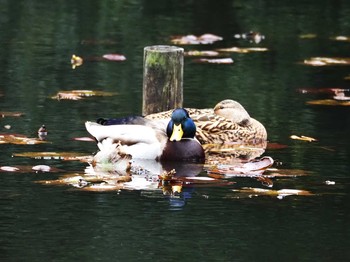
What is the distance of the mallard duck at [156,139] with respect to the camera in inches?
466

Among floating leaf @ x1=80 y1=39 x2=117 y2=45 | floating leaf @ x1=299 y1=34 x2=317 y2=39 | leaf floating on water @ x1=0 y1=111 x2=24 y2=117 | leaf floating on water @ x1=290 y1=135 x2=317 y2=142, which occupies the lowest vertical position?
leaf floating on water @ x1=290 y1=135 x2=317 y2=142

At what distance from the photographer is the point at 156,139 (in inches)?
470

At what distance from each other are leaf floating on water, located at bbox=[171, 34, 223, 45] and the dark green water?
0.56 feet

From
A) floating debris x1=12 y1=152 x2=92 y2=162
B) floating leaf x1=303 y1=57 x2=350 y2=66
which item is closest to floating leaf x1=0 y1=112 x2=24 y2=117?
floating debris x1=12 y1=152 x2=92 y2=162

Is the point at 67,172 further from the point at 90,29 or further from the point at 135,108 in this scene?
the point at 90,29

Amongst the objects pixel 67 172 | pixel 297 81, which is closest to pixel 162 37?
pixel 297 81

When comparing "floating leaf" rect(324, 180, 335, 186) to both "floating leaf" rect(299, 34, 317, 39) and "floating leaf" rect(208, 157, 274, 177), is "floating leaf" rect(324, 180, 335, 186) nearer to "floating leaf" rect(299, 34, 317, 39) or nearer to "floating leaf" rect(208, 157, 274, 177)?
"floating leaf" rect(208, 157, 274, 177)

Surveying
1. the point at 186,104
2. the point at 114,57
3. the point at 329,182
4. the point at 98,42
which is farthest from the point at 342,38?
the point at 329,182

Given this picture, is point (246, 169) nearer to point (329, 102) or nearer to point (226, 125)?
point (226, 125)

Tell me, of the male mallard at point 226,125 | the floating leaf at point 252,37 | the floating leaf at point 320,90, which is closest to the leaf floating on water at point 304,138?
the male mallard at point 226,125

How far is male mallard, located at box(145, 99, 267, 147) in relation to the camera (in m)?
12.8

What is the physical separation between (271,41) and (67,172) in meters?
8.27

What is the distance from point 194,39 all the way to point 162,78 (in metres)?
5.10

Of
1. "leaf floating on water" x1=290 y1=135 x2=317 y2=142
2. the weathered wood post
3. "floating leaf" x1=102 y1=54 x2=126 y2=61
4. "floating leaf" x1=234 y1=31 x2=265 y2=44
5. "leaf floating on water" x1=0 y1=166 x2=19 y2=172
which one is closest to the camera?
"leaf floating on water" x1=0 y1=166 x2=19 y2=172
